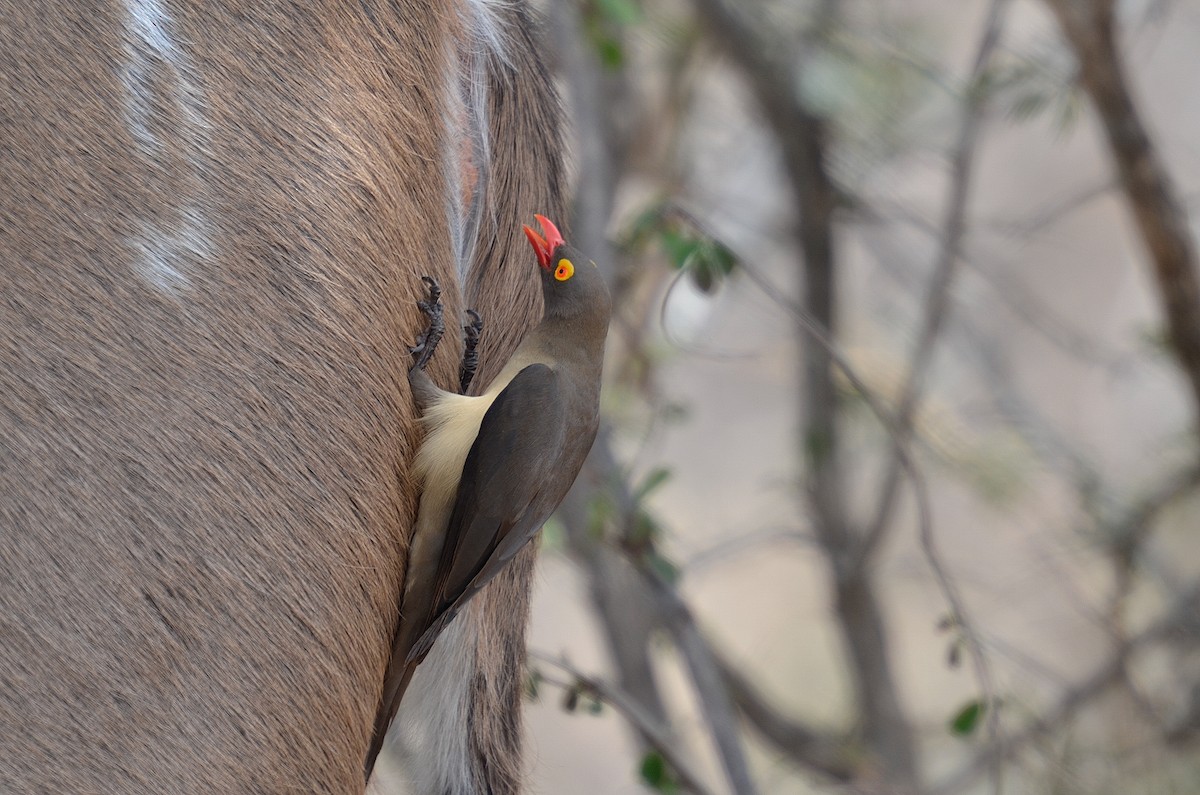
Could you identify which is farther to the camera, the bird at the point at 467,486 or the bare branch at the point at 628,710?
the bare branch at the point at 628,710

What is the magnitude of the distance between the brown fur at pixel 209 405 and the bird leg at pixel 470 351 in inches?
5.9

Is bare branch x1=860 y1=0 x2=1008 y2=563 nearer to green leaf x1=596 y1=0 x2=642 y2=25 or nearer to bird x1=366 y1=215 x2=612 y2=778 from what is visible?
green leaf x1=596 y1=0 x2=642 y2=25

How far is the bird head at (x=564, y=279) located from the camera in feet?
4.75

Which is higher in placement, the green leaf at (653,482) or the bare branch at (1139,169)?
the bare branch at (1139,169)

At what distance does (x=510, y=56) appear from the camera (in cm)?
156

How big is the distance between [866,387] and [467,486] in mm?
982

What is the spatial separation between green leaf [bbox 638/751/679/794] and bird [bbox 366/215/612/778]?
2.58 feet

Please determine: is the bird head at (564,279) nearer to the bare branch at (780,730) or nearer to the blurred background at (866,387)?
the blurred background at (866,387)

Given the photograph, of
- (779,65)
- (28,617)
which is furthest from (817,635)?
(28,617)

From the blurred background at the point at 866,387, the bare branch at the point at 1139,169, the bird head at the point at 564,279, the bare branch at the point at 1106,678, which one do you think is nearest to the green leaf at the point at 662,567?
the blurred background at the point at 866,387

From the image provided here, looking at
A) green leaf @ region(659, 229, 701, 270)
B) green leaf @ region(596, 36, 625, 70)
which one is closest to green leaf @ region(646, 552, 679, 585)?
green leaf @ region(659, 229, 701, 270)

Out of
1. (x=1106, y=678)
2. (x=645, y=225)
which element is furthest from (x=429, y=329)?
(x=1106, y=678)

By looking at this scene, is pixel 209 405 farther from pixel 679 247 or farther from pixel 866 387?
pixel 866 387

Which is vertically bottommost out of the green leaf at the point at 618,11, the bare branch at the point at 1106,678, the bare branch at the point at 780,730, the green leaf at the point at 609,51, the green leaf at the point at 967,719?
the bare branch at the point at 780,730
